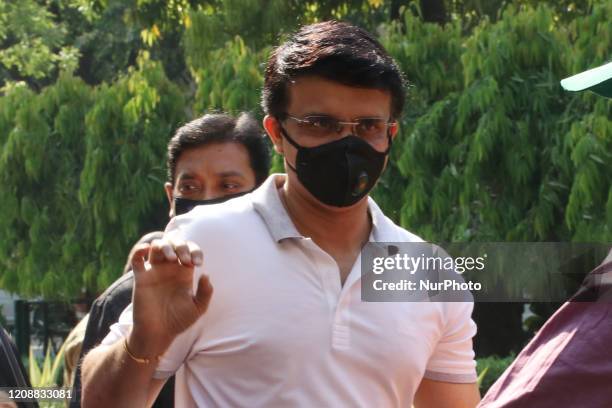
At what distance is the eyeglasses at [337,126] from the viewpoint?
2.69 metres

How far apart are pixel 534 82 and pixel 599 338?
7.52 metres

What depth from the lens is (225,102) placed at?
10.1m

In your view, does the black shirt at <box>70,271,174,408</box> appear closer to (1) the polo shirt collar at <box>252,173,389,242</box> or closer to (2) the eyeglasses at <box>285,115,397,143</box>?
(1) the polo shirt collar at <box>252,173,389,242</box>

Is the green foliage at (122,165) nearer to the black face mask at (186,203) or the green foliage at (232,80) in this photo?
the green foliage at (232,80)

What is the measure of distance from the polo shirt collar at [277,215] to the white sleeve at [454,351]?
24 centimetres

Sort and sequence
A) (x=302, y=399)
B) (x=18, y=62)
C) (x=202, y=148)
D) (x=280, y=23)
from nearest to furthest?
(x=302, y=399) < (x=202, y=148) < (x=280, y=23) < (x=18, y=62)

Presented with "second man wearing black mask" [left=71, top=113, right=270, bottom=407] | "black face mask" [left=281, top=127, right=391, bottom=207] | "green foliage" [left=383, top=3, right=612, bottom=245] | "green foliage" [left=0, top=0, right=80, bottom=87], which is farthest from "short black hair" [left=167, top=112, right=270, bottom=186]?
"green foliage" [left=0, top=0, right=80, bottom=87]

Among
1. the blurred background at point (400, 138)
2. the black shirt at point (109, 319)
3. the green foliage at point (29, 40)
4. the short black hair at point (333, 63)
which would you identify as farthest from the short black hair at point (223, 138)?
the green foliage at point (29, 40)

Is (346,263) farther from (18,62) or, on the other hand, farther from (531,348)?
(18,62)

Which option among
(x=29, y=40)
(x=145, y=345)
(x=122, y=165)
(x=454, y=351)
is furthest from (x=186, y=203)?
(x=29, y=40)

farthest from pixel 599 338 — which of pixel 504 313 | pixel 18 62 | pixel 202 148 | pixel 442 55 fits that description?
pixel 18 62

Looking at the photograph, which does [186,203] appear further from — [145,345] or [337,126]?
[145,345]

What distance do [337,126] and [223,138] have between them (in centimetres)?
151

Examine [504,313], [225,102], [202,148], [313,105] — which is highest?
[313,105]
